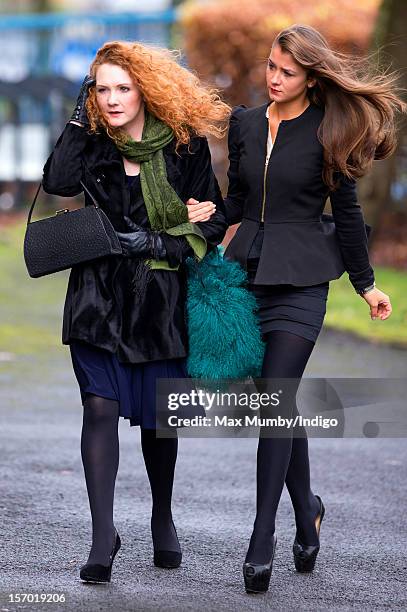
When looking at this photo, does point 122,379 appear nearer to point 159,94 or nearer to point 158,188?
point 158,188

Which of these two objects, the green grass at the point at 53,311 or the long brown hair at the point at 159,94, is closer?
the long brown hair at the point at 159,94

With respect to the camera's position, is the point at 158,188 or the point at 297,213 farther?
the point at 297,213

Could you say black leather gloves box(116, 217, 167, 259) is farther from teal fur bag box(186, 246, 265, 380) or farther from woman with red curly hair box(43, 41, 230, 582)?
teal fur bag box(186, 246, 265, 380)

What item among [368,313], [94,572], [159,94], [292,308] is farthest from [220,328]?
[368,313]

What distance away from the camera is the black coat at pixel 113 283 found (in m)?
4.68

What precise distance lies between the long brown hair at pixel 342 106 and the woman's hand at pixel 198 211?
0.45 m

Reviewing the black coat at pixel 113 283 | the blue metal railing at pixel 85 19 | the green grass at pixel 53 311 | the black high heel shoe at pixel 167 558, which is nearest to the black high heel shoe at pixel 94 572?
the black high heel shoe at pixel 167 558

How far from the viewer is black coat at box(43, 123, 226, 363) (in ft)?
15.3

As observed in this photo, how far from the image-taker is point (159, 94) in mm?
4695

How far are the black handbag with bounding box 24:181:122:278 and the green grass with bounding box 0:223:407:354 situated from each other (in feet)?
20.6

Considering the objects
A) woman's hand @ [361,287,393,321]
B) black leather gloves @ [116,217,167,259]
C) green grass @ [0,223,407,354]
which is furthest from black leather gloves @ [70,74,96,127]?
green grass @ [0,223,407,354]

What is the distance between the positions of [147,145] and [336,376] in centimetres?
531

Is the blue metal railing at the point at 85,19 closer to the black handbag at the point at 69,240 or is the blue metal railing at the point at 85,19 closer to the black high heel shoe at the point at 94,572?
the black handbag at the point at 69,240

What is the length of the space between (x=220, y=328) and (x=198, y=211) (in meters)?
0.44
